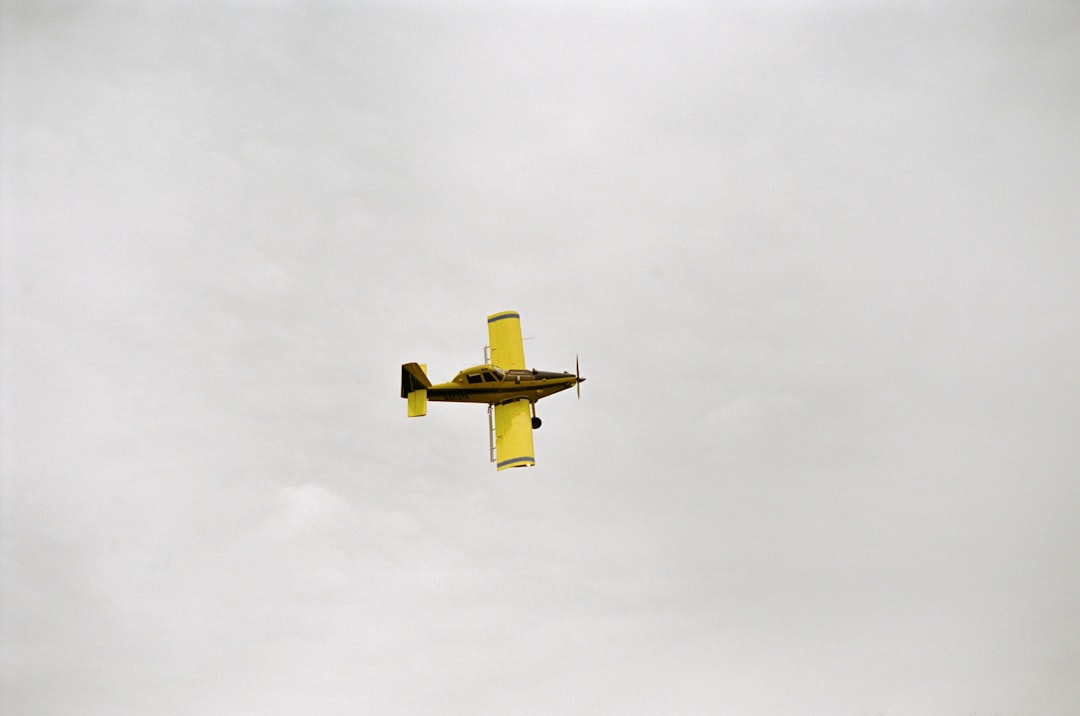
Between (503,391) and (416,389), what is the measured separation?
19.6 ft

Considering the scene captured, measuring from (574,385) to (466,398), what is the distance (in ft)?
23.6

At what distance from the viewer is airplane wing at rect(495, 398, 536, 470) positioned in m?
43.2

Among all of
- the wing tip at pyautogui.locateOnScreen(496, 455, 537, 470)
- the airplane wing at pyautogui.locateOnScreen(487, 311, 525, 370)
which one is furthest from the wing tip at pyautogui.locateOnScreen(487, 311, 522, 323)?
the wing tip at pyautogui.locateOnScreen(496, 455, 537, 470)

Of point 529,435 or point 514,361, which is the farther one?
point 514,361

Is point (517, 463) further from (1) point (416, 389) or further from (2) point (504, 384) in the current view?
(1) point (416, 389)

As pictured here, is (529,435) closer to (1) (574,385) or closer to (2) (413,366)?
(1) (574,385)

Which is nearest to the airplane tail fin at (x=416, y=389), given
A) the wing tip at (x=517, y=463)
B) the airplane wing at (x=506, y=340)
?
the airplane wing at (x=506, y=340)

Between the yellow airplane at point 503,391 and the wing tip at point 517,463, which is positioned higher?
the yellow airplane at point 503,391

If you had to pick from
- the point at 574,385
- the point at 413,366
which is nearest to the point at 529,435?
the point at 574,385

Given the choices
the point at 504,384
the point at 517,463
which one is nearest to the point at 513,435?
the point at 517,463

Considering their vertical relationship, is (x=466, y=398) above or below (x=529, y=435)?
above

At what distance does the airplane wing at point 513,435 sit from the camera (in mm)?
43250

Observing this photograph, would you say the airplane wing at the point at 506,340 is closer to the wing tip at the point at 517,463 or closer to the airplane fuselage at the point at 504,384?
the airplane fuselage at the point at 504,384

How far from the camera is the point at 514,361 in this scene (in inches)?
1895
